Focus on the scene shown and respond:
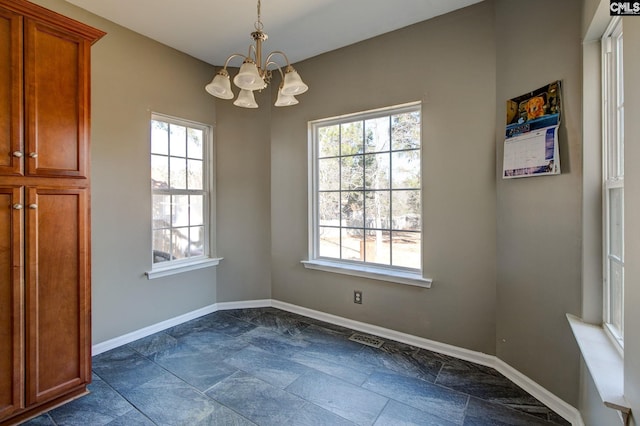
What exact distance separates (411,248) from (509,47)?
1675 mm

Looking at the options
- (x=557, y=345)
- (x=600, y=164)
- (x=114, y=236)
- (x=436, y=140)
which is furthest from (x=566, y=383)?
(x=114, y=236)

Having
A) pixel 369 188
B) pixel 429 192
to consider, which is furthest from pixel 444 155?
pixel 369 188

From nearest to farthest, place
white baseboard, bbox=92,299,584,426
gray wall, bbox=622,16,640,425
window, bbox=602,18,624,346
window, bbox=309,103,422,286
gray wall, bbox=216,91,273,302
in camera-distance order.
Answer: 1. gray wall, bbox=622,16,640,425
2. window, bbox=602,18,624,346
3. white baseboard, bbox=92,299,584,426
4. window, bbox=309,103,422,286
5. gray wall, bbox=216,91,273,302

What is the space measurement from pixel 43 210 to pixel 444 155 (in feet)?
9.06

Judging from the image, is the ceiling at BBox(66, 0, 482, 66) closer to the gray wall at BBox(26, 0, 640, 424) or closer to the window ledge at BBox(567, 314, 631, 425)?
the gray wall at BBox(26, 0, 640, 424)

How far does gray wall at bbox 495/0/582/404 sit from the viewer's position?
1.72m

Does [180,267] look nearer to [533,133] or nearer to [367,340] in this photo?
[367,340]

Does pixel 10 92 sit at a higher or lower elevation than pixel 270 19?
lower

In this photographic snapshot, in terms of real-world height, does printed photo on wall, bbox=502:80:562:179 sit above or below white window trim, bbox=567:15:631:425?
above

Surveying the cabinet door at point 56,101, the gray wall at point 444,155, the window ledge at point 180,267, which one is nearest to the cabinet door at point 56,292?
the cabinet door at point 56,101

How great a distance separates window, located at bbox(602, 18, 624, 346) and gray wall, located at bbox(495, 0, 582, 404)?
13 cm

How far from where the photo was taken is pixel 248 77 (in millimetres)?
1637

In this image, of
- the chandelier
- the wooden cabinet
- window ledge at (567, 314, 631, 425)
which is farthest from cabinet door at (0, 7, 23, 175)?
window ledge at (567, 314, 631, 425)

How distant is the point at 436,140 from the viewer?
2.50 meters
